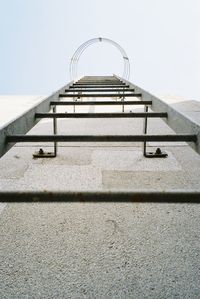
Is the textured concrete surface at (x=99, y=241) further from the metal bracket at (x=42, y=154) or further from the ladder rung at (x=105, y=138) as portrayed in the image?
the metal bracket at (x=42, y=154)

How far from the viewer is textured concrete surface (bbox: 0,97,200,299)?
4.97ft

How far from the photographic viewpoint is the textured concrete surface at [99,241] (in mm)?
1515

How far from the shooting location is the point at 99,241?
187cm

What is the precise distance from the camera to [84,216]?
2.15 meters

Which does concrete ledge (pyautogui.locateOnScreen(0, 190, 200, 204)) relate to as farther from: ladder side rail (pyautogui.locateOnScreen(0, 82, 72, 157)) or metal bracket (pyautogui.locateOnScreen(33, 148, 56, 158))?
metal bracket (pyautogui.locateOnScreen(33, 148, 56, 158))

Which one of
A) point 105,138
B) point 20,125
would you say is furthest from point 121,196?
point 20,125

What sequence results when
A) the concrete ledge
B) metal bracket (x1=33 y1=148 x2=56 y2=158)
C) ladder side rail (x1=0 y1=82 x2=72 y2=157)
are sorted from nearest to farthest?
the concrete ledge, ladder side rail (x1=0 y1=82 x2=72 y2=157), metal bracket (x1=33 y1=148 x2=56 y2=158)

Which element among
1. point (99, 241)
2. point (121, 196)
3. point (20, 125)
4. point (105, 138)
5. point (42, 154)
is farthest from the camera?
point (42, 154)

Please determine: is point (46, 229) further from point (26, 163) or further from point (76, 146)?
point (76, 146)

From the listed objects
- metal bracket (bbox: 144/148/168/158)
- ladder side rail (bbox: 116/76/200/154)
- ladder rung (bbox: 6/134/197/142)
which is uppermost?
ladder side rail (bbox: 116/76/200/154)

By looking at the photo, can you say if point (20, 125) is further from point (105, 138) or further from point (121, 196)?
point (121, 196)

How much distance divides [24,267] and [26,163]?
174 centimetres

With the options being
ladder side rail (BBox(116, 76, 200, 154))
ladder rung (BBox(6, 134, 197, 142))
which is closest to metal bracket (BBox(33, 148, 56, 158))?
ladder side rail (BBox(116, 76, 200, 154))

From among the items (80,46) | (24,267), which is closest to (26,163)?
(24,267)
